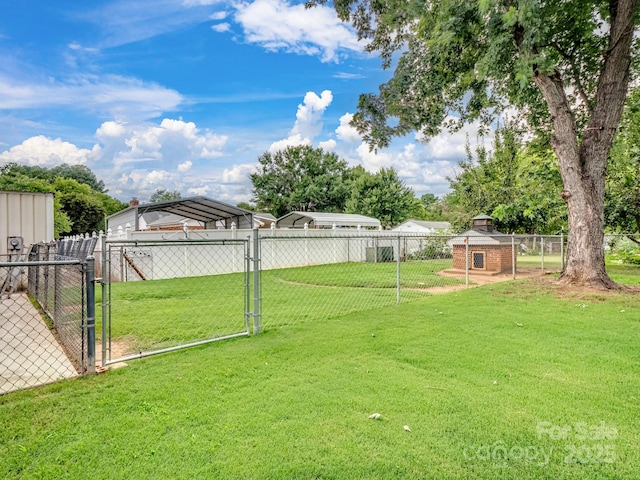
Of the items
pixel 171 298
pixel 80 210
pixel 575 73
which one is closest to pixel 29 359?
pixel 171 298

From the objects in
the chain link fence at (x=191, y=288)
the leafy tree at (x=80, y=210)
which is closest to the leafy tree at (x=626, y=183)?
the chain link fence at (x=191, y=288)

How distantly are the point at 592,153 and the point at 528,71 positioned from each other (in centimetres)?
267

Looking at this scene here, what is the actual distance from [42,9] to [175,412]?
41.7ft

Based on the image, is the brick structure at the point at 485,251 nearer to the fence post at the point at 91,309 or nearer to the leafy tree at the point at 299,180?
the fence post at the point at 91,309

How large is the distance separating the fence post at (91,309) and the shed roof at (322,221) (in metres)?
19.1

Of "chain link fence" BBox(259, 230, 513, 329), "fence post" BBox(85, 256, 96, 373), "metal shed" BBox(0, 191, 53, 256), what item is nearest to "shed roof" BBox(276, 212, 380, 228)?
"chain link fence" BBox(259, 230, 513, 329)

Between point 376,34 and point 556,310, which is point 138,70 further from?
point 556,310

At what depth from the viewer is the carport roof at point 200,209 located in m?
13.9

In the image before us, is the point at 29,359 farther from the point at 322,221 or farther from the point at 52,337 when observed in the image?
the point at 322,221

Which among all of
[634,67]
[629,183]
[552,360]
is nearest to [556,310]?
[552,360]

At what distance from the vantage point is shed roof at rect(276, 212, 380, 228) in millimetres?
22391

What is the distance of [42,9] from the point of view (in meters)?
9.96

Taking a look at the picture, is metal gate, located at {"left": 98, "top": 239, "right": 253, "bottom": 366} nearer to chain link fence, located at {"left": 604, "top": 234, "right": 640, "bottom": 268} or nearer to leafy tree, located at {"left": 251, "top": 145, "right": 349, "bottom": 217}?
chain link fence, located at {"left": 604, "top": 234, "right": 640, "bottom": 268}

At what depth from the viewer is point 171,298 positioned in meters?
8.01
